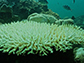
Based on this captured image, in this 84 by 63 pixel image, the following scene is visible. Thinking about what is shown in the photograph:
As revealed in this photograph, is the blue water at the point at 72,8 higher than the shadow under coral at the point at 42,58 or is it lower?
higher

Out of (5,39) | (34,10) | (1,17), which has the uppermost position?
(34,10)

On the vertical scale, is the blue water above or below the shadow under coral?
above

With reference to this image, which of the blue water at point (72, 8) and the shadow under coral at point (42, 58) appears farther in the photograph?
the blue water at point (72, 8)

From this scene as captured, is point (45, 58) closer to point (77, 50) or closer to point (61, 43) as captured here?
point (61, 43)

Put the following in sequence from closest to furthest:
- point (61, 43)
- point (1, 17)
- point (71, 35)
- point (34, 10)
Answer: point (61, 43), point (71, 35), point (1, 17), point (34, 10)

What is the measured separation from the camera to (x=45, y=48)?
1798 mm

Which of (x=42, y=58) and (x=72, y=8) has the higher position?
(x=72, y=8)

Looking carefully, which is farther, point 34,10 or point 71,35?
point 34,10

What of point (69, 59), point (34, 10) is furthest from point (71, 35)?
point (34, 10)

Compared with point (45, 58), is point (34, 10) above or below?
above

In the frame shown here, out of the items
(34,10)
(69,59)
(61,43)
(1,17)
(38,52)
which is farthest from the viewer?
(34,10)

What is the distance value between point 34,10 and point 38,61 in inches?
335

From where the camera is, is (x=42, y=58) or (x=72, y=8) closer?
(x=42, y=58)

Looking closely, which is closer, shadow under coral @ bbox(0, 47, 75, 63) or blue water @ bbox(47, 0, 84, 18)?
shadow under coral @ bbox(0, 47, 75, 63)
